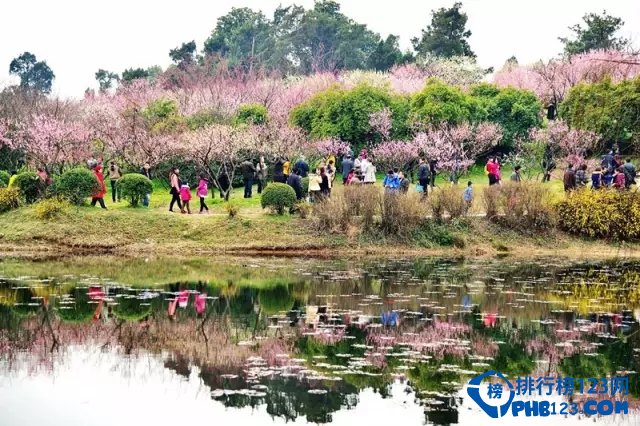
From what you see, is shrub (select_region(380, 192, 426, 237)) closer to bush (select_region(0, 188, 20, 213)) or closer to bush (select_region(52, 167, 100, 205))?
bush (select_region(52, 167, 100, 205))

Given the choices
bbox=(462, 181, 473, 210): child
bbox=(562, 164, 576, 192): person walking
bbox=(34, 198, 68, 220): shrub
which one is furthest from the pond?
bbox=(562, 164, 576, 192): person walking

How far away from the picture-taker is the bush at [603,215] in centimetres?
3111

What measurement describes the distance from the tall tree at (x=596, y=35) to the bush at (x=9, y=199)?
46.6 metres

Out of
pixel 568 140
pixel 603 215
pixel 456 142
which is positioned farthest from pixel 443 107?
pixel 603 215

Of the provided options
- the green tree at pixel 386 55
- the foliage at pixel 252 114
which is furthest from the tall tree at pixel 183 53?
the foliage at pixel 252 114

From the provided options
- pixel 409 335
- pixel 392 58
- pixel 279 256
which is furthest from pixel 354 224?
pixel 392 58

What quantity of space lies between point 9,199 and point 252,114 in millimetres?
16901

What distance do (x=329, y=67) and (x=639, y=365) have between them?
75.7m

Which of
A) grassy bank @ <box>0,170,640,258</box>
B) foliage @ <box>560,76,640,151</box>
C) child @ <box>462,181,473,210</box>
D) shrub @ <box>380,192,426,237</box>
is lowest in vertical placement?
grassy bank @ <box>0,170,640,258</box>

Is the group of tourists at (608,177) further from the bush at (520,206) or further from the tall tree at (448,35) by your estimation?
the tall tree at (448,35)

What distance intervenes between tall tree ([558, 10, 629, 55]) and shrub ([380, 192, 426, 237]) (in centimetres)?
4205

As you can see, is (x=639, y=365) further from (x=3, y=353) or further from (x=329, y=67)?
(x=329, y=67)

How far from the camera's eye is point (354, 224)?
99.2 feet

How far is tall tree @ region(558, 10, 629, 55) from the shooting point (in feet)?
227
